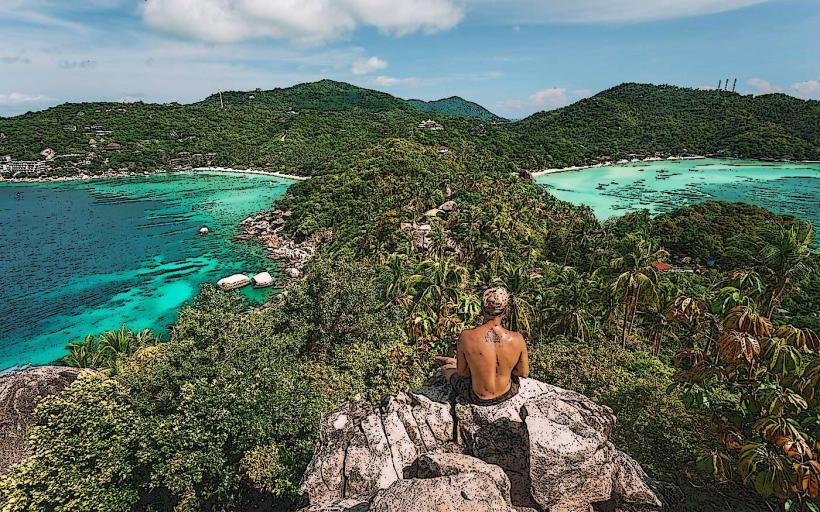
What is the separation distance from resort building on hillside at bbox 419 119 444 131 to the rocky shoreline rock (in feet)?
237

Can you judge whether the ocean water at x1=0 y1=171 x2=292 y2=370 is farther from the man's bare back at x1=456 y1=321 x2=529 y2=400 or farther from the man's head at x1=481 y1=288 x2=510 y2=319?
the man's head at x1=481 y1=288 x2=510 y2=319

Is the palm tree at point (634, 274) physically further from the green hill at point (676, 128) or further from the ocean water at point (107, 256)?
the green hill at point (676, 128)

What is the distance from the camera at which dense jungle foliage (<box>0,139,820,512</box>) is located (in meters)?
9.53

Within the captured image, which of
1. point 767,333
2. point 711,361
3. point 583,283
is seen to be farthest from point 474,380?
point 583,283

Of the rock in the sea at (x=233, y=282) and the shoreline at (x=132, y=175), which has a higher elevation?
the shoreline at (x=132, y=175)

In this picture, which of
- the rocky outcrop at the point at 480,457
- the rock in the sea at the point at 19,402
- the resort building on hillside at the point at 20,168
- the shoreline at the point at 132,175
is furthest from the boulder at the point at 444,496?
the resort building on hillside at the point at 20,168

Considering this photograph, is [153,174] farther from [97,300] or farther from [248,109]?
[97,300]

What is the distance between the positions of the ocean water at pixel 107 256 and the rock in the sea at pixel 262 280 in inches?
40.4

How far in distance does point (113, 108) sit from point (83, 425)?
19234 cm

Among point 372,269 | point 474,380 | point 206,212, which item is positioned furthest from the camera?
point 206,212

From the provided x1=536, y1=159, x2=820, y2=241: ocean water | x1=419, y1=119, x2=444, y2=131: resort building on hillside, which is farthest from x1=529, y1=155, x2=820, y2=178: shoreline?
x1=419, y1=119, x2=444, y2=131: resort building on hillside

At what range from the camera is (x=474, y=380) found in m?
8.55

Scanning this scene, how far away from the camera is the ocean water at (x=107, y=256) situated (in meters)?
45.9

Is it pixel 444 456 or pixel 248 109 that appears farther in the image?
pixel 248 109
